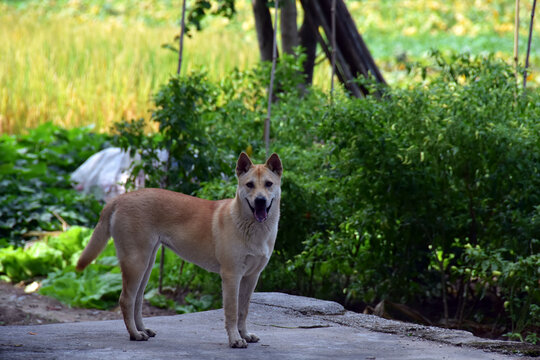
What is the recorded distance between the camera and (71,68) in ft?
46.8

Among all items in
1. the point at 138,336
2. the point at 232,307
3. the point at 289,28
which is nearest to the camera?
the point at 232,307

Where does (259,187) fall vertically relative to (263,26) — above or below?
below

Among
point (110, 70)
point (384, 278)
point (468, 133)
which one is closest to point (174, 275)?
point (384, 278)

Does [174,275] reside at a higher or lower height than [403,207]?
lower

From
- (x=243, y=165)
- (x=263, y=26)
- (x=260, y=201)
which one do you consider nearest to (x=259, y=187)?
(x=260, y=201)

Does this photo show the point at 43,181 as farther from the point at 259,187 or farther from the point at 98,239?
the point at 259,187

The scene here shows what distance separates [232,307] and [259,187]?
0.76m

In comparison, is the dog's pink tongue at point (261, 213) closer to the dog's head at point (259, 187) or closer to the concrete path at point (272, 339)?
the dog's head at point (259, 187)

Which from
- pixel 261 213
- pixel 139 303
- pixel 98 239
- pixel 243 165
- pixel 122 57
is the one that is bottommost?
pixel 139 303

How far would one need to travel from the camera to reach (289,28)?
9719mm

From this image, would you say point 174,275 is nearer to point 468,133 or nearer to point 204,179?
point 204,179

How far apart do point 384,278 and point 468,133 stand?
5.19 ft

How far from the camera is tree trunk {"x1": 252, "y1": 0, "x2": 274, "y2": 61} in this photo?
9461mm

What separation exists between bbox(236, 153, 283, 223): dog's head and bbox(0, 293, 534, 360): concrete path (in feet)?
2.81
